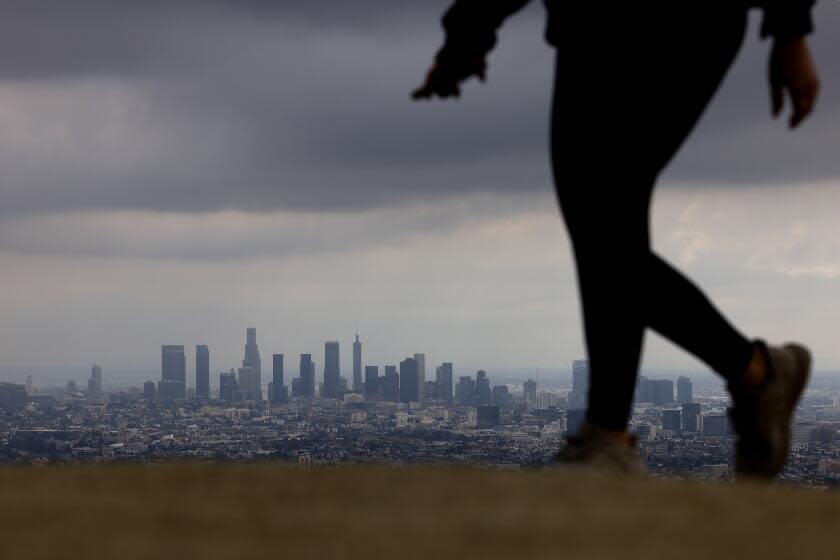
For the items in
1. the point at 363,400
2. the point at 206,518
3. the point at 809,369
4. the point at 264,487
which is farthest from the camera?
the point at 363,400

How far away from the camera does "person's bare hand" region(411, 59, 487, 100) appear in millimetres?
4355

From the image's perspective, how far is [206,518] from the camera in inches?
106

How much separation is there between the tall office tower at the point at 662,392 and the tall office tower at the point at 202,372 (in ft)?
165

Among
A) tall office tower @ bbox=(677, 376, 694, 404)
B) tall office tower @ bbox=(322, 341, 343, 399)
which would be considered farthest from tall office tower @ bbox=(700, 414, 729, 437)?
tall office tower @ bbox=(322, 341, 343, 399)

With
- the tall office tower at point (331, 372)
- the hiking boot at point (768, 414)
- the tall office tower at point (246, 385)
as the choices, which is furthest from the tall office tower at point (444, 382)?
the hiking boot at point (768, 414)

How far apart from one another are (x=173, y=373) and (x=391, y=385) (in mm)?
28442

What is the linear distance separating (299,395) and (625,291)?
410 ft

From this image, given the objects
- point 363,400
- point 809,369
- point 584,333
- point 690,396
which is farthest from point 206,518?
point 363,400

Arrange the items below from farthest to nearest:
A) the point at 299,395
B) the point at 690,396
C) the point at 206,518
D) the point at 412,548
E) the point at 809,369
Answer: the point at 299,395, the point at 690,396, the point at 809,369, the point at 206,518, the point at 412,548

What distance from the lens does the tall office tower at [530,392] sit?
114 metres

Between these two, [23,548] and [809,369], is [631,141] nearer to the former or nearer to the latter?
[809,369]

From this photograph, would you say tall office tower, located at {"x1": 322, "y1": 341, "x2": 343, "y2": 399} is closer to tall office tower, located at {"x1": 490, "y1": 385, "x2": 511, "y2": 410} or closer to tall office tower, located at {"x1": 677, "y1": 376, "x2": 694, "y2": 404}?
tall office tower, located at {"x1": 490, "y1": 385, "x2": 511, "y2": 410}

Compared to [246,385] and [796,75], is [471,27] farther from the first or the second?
[246,385]

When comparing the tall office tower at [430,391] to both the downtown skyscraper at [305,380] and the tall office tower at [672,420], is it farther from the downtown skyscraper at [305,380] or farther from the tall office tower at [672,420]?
the tall office tower at [672,420]
